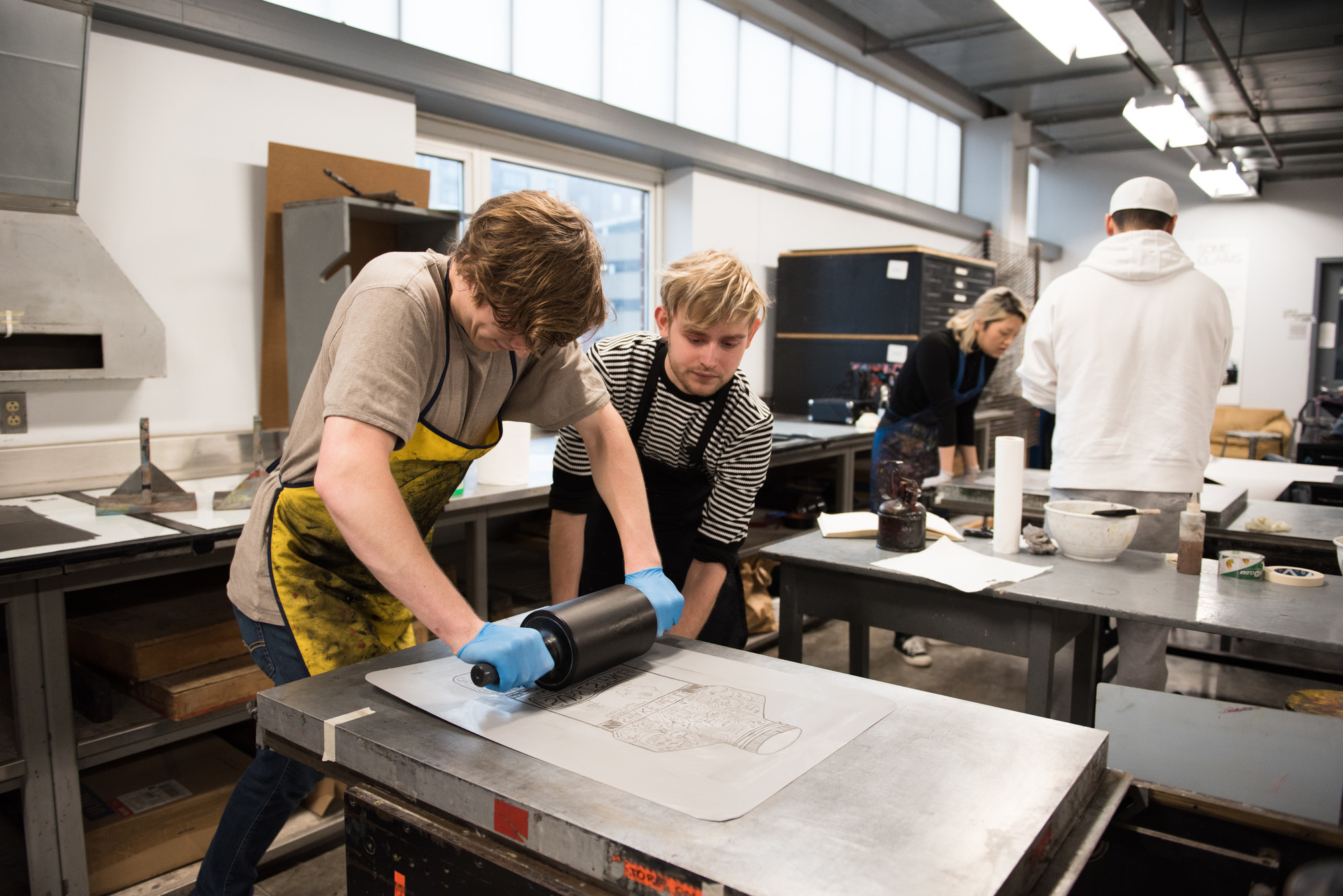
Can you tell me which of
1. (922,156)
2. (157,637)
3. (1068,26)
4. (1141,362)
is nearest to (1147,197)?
(1141,362)

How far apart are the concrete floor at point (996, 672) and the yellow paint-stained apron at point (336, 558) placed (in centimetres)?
198

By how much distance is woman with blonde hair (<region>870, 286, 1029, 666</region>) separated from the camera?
314cm

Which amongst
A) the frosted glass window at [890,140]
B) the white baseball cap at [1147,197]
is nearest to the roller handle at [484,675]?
the white baseball cap at [1147,197]

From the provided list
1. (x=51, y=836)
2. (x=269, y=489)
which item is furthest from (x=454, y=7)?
(x=51, y=836)

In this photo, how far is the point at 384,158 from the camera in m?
2.90

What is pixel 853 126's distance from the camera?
5.60m

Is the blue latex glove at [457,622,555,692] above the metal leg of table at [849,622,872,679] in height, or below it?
above

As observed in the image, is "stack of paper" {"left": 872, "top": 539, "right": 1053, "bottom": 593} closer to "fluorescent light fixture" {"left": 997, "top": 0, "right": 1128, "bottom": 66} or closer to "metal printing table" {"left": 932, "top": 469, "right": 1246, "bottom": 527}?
"metal printing table" {"left": 932, "top": 469, "right": 1246, "bottom": 527}

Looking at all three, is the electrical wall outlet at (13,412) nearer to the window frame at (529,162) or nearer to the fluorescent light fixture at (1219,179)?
the window frame at (529,162)

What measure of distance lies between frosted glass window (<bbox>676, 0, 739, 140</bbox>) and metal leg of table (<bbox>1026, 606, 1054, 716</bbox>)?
10.5 ft

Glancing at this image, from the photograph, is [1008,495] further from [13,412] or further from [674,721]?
[13,412]

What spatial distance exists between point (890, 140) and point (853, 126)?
525 millimetres

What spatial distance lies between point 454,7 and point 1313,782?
10.9 ft

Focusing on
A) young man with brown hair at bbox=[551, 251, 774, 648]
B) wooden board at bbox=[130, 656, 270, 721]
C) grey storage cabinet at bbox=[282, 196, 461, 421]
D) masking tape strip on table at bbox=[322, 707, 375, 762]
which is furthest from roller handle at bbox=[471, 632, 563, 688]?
grey storage cabinet at bbox=[282, 196, 461, 421]
